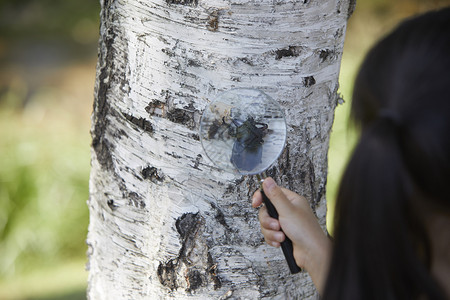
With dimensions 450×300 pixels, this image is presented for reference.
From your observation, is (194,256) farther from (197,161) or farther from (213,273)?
(197,161)

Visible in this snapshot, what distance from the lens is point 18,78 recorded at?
8.45 meters

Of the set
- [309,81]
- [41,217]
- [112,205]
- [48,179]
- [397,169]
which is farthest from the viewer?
[48,179]

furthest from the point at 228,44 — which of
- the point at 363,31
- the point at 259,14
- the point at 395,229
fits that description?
the point at 363,31

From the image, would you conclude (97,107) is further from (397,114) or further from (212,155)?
(397,114)

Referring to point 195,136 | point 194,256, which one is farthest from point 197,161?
point 194,256

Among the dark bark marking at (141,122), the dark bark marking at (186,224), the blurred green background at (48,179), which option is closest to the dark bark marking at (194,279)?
the dark bark marking at (186,224)

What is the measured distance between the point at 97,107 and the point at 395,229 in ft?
3.52

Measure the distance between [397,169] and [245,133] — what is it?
567 mm

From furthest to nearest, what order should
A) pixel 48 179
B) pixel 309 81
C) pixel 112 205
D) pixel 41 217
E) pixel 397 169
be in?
pixel 48 179, pixel 41 217, pixel 112 205, pixel 309 81, pixel 397 169

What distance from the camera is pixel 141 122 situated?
4.93 ft

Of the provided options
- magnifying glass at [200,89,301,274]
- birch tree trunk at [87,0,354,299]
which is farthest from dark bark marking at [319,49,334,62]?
magnifying glass at [200,89,301,274]

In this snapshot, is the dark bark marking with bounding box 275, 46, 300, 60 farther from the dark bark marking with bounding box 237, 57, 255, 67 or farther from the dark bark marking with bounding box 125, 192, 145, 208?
the dark bark marking with bounding box 125, 192, 145, 208

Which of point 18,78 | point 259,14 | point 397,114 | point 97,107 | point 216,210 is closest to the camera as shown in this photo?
point 397,114

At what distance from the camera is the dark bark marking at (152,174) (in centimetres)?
150
